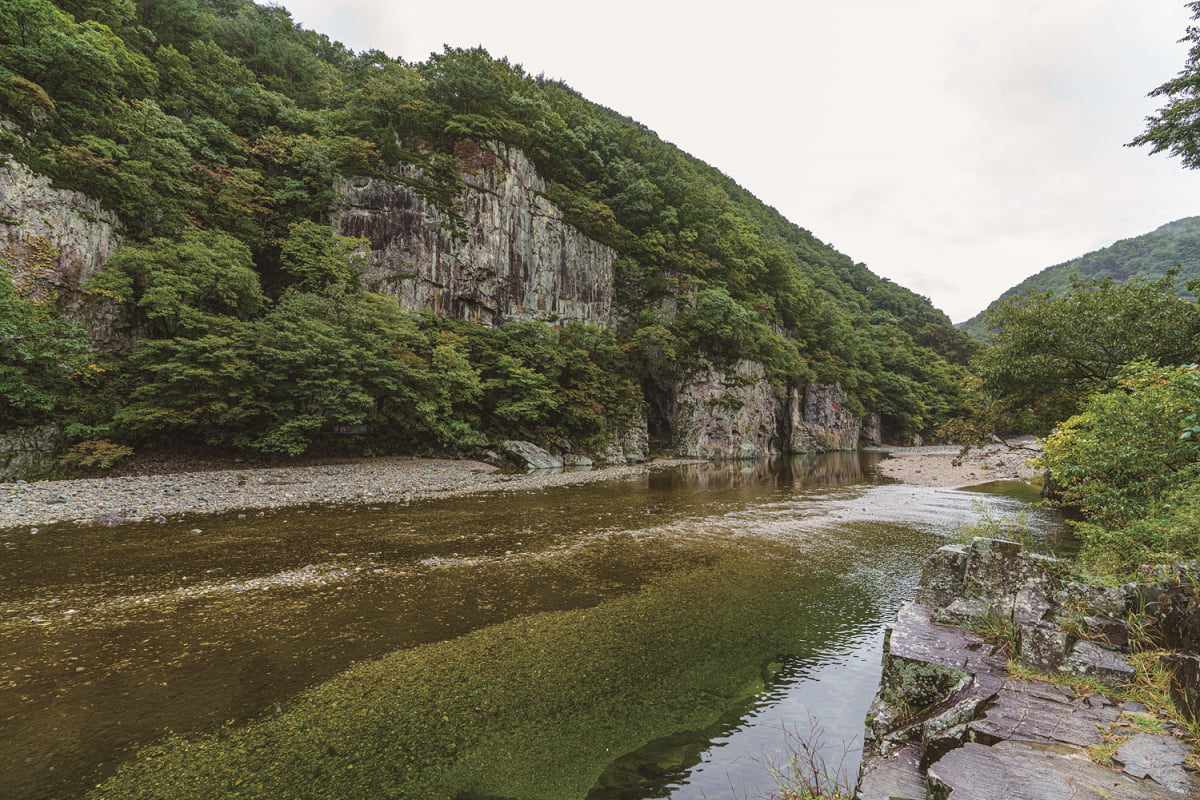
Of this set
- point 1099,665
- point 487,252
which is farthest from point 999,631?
point 487,252

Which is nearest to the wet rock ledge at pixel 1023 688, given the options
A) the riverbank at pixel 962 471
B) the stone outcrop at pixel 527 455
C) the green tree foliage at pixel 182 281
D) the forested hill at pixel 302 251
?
the riverbank at pixel 962 471

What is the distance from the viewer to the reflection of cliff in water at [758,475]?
2289 centimetres

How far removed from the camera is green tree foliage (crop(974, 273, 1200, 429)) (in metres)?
12.4

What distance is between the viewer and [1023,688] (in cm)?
356

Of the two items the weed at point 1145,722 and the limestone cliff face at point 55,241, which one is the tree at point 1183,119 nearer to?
the weed at point 1145,722

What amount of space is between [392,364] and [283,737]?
18.6 metres

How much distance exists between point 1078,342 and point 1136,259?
452 ft

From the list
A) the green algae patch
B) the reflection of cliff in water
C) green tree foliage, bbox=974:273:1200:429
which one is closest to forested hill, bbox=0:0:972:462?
the reflection of cliff in water

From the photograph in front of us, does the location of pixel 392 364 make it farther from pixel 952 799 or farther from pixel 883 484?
pixel 883 484

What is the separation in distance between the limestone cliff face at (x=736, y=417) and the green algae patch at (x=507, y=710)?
3047 cm

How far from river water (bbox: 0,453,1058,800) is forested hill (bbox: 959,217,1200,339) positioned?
112 m

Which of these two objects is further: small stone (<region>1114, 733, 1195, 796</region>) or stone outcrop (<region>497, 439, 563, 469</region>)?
stone outcrop (<region>497, 439, 563, 469</region>)

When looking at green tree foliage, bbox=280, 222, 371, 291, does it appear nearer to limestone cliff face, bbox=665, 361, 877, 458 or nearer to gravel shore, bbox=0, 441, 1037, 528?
gravel shore, bbox=0, 441, 1037, 528

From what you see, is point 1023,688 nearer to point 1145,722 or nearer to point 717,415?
point 1145,722
